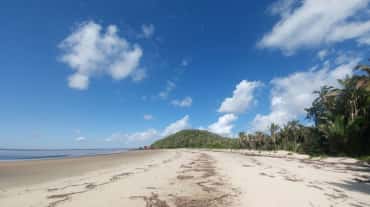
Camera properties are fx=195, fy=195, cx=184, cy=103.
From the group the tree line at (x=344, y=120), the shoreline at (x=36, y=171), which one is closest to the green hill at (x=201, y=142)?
the tree line at (x=344, y=120)

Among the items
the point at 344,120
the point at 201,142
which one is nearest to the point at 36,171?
the point at 344,120

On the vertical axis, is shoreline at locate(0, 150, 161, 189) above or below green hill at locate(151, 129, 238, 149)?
above

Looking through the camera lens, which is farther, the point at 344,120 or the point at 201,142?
the point at 201,142

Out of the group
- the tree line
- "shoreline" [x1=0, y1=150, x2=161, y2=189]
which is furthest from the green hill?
"shoreline" [x1=0, y1=150, x2=161, y2=189]

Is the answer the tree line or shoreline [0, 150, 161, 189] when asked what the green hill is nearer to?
the tree line

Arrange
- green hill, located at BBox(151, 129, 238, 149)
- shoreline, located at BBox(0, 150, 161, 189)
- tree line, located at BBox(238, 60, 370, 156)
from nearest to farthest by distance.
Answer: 1. shoreline, located at BBox(0, 150, 161, 189)
2. tree line, located at BBox(238, 60, 370, 156)
3. green hill, located at BBox(151, 129, 238, 149)

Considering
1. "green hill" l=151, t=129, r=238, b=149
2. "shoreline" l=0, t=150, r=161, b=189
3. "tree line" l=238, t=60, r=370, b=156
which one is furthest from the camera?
"green hill" l=151, t=129, r=238, b=149

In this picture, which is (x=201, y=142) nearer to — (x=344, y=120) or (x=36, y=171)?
(x=344, y=120)

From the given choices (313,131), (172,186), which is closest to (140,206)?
(172,186)

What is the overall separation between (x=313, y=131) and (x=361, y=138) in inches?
397

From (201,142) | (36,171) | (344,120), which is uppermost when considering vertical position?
(344,120)

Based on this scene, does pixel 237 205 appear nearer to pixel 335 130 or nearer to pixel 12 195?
pixel 12 195

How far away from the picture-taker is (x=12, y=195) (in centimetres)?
685

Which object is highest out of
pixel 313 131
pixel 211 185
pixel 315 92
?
pixel 315 92
